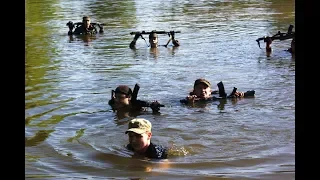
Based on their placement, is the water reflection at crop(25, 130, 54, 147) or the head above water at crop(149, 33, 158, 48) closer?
the water reflection at crop(25, 130, 54, 147)

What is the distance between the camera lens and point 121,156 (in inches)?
293

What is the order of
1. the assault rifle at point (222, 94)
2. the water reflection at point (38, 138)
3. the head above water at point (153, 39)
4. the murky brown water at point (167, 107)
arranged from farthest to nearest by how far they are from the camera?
the head above water at point (153, 39) → the assault rifle at point (222, 94) → the water reflection at point (38, 138) → the murky brown water at point (167, 107)

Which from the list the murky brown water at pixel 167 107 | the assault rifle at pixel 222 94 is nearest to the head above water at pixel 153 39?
the murky brown water at pixel 167 107

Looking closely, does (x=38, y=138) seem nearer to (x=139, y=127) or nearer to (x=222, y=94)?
(x=139, y=127)

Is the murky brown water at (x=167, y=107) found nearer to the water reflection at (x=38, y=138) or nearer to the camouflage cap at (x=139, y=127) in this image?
the water reflection at (x=38, y=138)

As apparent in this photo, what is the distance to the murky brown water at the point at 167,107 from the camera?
6980 millimetres

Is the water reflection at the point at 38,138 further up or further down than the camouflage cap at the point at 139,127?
further down

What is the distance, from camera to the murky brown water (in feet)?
22.9

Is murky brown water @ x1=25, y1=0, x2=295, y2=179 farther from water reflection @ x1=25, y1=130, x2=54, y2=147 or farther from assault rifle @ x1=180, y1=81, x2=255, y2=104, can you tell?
assault rifle @ x1=180, y1=81, x2=255, y2=104

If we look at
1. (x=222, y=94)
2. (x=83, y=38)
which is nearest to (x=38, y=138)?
(x=222, y=94)

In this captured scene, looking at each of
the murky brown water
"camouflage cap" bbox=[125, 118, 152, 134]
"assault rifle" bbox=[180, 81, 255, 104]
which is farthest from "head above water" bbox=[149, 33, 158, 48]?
"camouflage cap" bbox=[125, 118, 152, 134]

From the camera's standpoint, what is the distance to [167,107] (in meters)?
10.7
